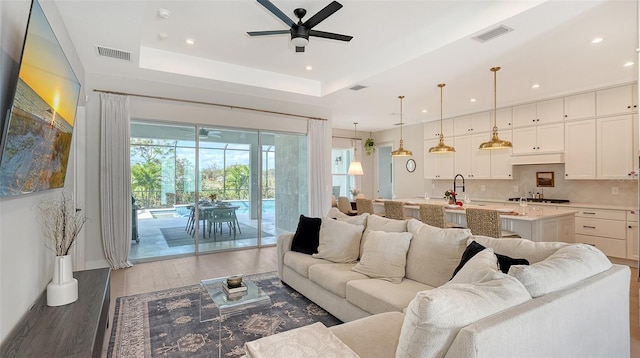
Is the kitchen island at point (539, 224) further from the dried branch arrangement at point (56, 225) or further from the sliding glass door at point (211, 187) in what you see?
the dried branch arrangement at point (56, 225)

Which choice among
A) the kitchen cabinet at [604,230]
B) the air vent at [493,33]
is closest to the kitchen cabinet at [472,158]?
the kitchen cabinet at [604,230]

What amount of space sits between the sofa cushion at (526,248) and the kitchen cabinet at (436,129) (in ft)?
18.5

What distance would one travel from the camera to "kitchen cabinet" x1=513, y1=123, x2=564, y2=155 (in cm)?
563

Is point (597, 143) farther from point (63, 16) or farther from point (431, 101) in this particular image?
point (63, 16)

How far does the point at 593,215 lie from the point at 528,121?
1962 millimetres

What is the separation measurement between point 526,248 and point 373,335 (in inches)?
49.4

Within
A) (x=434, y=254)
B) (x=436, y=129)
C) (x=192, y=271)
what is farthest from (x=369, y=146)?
(x=434, y=254)

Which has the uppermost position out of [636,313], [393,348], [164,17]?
[164,17]

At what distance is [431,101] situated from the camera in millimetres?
6164

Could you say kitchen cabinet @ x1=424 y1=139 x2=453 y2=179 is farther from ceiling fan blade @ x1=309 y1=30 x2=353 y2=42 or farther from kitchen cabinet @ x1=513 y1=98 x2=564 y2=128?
ceiling fan blade @ x1=309 y1=30 x2=353 y2=42

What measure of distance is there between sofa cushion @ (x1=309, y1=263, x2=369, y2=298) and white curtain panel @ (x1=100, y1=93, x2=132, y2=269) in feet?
10.4

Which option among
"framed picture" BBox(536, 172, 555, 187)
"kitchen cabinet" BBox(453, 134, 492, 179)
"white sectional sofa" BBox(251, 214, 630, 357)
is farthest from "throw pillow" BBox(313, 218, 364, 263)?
"framed picture" BBox(536, 172, 555, 187)

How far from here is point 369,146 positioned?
31.1ft

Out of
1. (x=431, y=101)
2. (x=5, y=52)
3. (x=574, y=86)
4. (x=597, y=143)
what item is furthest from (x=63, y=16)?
(x=597, y=143)
